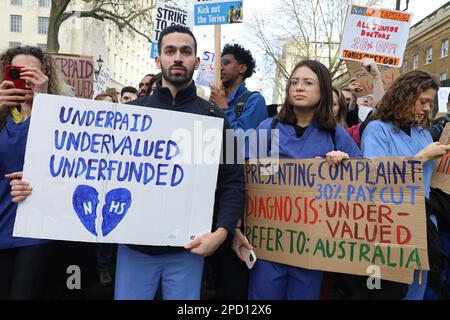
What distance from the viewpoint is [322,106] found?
2.51 m

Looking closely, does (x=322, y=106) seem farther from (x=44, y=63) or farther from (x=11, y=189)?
(x=11, y=189)

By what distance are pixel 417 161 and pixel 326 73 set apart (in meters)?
0.77

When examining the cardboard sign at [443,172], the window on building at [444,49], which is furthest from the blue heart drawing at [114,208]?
the window on building at [444,49]

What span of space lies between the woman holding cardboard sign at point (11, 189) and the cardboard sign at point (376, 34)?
377cm

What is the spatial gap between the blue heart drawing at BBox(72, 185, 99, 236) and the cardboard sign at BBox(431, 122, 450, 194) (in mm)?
2133

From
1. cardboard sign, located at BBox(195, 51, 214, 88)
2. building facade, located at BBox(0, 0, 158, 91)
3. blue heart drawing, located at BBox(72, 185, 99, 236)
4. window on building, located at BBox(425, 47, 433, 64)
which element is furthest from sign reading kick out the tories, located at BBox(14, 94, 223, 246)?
window on building, located at BBox(425, 47, 433, 64)

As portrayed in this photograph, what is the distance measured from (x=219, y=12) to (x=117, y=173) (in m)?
2.88

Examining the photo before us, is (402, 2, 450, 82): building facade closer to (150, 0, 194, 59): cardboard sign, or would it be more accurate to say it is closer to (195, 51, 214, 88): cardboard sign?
(195, 51, 214, 88): cardboard sign

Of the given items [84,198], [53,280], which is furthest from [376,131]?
[53,280]

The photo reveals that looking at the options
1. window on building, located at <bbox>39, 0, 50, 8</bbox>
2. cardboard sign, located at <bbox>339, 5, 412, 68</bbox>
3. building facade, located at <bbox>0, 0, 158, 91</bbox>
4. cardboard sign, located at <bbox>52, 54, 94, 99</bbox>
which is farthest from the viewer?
window on building, located at <bbox>39, 0, 50, 8</bbox>

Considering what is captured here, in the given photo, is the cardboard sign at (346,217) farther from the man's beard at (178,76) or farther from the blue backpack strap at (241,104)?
the blue backpack strap at (241,104)

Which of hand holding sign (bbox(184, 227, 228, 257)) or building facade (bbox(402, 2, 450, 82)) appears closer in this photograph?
hand holding sign (bbox(184, 227, 228, 257))

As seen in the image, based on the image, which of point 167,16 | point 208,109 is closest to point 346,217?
point 208,109

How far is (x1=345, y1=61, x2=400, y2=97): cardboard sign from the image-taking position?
15.7 feet
